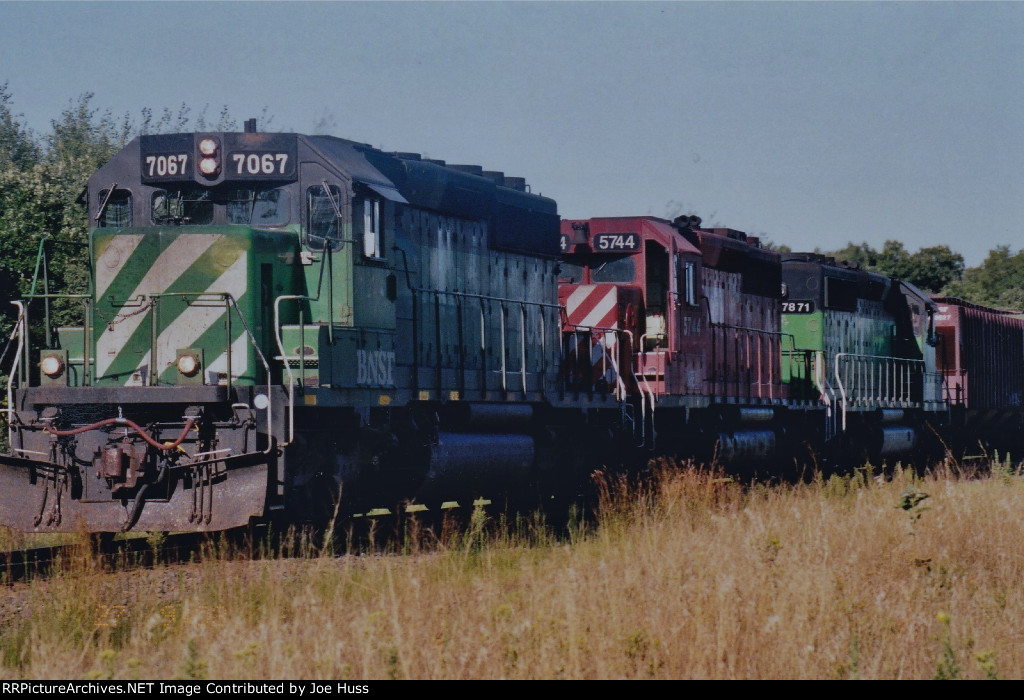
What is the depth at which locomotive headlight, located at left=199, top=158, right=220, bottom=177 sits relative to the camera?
1111cm

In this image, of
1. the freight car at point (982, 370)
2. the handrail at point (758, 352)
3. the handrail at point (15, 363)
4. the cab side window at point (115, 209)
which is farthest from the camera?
the freight car at point (982, 370)

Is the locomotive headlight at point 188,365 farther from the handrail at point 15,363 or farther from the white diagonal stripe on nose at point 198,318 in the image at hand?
the handrail at point 15,363

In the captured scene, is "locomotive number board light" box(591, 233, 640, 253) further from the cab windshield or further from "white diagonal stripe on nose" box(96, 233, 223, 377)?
"white diagonal stripe on nose" box(96, 233, 223, 377)

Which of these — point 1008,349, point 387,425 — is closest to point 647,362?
point 387,425

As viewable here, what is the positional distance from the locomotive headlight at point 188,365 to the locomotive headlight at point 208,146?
1.88 metres

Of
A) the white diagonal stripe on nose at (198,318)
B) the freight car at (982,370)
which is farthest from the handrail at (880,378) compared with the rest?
the white diagonal stripe on nose at (198,318)

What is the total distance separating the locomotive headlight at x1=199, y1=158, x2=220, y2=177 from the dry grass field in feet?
11.4

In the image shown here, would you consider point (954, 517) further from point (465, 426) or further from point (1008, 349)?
point (1008, 349)

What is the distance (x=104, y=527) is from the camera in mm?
10320

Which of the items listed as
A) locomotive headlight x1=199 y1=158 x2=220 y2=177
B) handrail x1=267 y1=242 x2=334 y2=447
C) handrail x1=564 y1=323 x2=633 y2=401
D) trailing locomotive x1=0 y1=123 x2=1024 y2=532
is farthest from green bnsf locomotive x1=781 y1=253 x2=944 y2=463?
locomotive headlight x1=199 y1=158 x2=220 y2=177

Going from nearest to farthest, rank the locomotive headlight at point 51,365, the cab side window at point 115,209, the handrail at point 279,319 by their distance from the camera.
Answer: the handrail at point 279,319, the locomotive headlight at point 51,365, the cab side window at point 115,209

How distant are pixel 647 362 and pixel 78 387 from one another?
25.3ft

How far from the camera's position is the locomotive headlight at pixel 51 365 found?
10.9m

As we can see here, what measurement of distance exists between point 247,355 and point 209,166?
5.56ft
